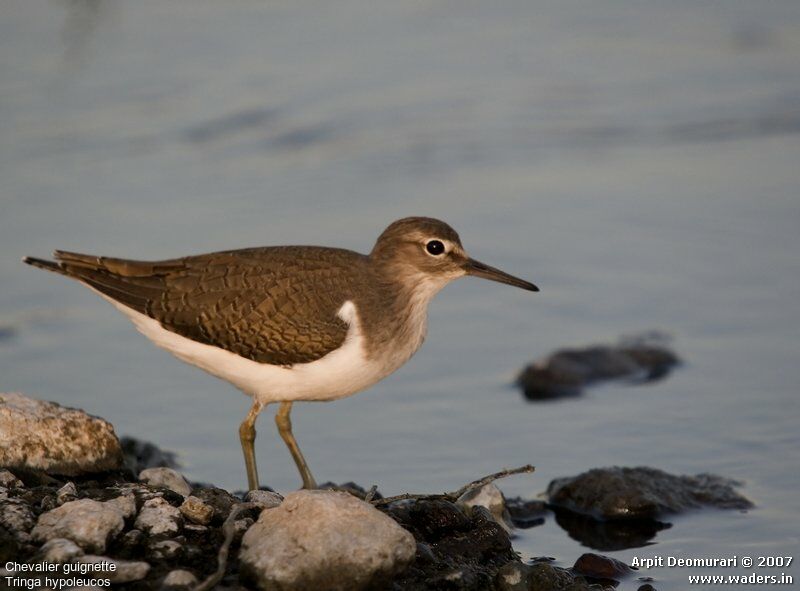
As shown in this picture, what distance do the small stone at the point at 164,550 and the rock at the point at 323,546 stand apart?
1.18 ft

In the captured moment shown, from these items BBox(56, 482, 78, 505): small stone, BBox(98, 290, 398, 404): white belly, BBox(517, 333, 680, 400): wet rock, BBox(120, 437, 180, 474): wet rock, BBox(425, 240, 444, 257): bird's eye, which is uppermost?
BBox(425, 240, 444, 257): bird's eye

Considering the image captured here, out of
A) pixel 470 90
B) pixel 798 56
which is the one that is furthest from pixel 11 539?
pixel 798 56

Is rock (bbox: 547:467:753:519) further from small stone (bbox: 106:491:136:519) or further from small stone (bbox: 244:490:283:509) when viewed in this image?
small stone (bbox: 106:491:136:519)

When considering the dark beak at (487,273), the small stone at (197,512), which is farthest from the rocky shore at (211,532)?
the dark beak at (487,273)

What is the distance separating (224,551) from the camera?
22.9ft

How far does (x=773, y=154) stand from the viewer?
15422 millimetres

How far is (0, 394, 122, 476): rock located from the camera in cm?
818

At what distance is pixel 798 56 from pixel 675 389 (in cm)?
794

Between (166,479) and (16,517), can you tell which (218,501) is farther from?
(16,517)

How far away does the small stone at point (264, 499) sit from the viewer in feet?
25.6

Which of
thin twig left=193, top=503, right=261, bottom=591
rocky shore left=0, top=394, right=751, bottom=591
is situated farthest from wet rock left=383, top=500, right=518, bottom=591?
thin twig left=193, top=503, right=261, bottom=591

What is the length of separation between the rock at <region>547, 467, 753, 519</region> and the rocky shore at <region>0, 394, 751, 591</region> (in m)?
0.57

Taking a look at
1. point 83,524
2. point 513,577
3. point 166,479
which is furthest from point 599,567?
point 83,524

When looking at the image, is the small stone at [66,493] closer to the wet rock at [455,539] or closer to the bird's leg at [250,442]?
the bird's leg at [250,442]
